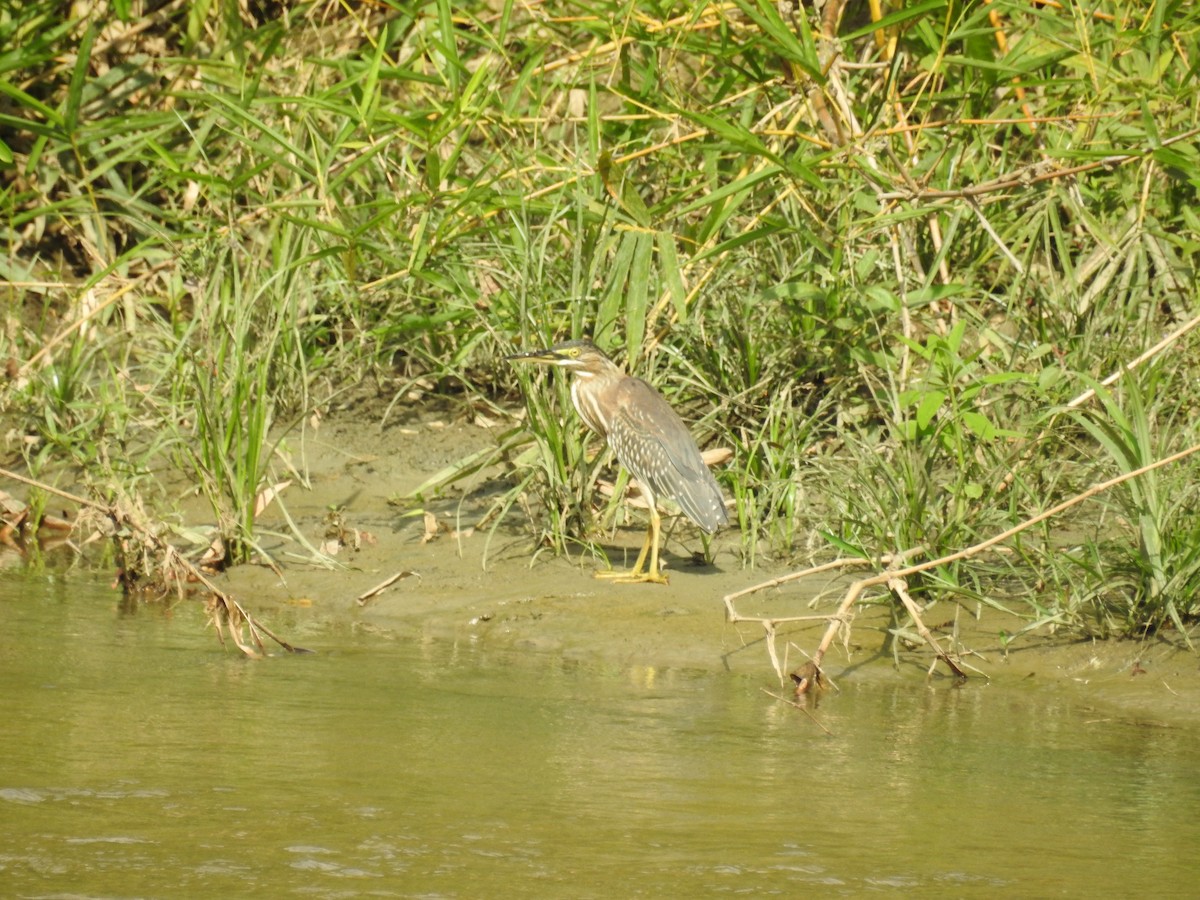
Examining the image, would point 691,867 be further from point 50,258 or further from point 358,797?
point 50,258

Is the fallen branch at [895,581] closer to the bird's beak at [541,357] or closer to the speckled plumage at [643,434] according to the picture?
the speckled plumage at [643,434]

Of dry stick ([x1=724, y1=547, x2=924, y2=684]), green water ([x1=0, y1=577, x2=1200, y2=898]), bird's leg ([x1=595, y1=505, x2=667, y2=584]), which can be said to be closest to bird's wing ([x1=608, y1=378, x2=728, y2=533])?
bird's leg ([x1=595, y1=505, x2=667, y2=584])

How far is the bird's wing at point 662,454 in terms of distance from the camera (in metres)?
5.58

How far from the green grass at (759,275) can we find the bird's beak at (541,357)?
10 cm

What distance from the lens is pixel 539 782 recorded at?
143 inches

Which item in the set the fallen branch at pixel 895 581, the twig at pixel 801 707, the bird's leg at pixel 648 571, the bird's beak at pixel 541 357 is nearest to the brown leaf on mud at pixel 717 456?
the bird's leg at pixel 648 571

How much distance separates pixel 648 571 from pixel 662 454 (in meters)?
0.38

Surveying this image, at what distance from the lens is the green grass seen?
207 inches

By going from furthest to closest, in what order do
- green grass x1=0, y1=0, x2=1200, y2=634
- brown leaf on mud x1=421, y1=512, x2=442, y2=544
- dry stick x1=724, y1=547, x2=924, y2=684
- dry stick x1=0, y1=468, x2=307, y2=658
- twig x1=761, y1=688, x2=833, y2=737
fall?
brown leaf on mud x1=421, y1=512, x2=442, y2=544
green grass x1=0, y1=0, x2=1200, y2=634
dry stick x1=0, y1=468, x2=307, y2=658
dry stick x1=724, y1=547, x2=924, y2=684
twig x1=761, y1=688, x2=833, y2=737

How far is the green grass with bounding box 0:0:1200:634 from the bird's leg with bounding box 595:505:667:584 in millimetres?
173

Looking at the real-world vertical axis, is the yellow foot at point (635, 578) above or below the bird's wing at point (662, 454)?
below

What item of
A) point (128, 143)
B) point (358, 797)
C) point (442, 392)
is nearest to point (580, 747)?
point (358, 797)

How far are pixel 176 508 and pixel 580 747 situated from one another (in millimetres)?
2818

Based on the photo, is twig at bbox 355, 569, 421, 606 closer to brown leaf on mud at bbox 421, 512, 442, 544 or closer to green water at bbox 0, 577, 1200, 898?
brown leaf on mud at bbox 421, 512, 442, 544
